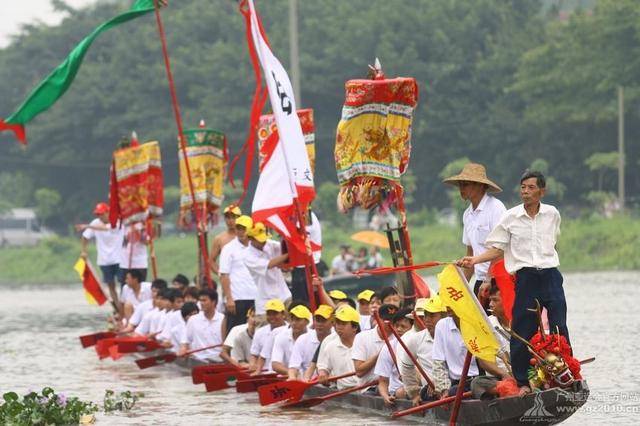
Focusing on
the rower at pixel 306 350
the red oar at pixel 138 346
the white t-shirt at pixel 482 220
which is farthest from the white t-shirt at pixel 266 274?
the white t-shirt at pixel 482 220

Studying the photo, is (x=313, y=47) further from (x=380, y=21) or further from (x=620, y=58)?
(x=620, y=58)

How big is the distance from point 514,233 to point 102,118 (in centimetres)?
4823

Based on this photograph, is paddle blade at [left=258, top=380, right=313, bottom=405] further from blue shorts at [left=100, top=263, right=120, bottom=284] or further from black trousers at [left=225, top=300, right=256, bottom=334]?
blue shorts at [left=100, top=263, right=120, bottom=284]

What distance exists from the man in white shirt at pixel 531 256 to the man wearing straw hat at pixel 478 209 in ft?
3.08

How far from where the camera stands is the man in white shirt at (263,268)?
16.3 metres

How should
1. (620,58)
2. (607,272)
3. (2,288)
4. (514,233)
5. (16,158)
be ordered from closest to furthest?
(514,233)
(607,272)
(2,288)
(620,58)
(16,158)

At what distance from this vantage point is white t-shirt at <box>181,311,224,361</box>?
57.8ft

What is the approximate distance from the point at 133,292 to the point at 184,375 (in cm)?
348

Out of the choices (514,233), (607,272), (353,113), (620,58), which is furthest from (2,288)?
(514,233)

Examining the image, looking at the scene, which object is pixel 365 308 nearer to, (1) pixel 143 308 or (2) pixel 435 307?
(2) pixel 435 307

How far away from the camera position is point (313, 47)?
186 ft

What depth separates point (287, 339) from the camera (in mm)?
14812

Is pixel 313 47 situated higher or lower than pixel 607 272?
higher

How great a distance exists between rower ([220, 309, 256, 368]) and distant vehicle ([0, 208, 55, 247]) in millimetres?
42768
